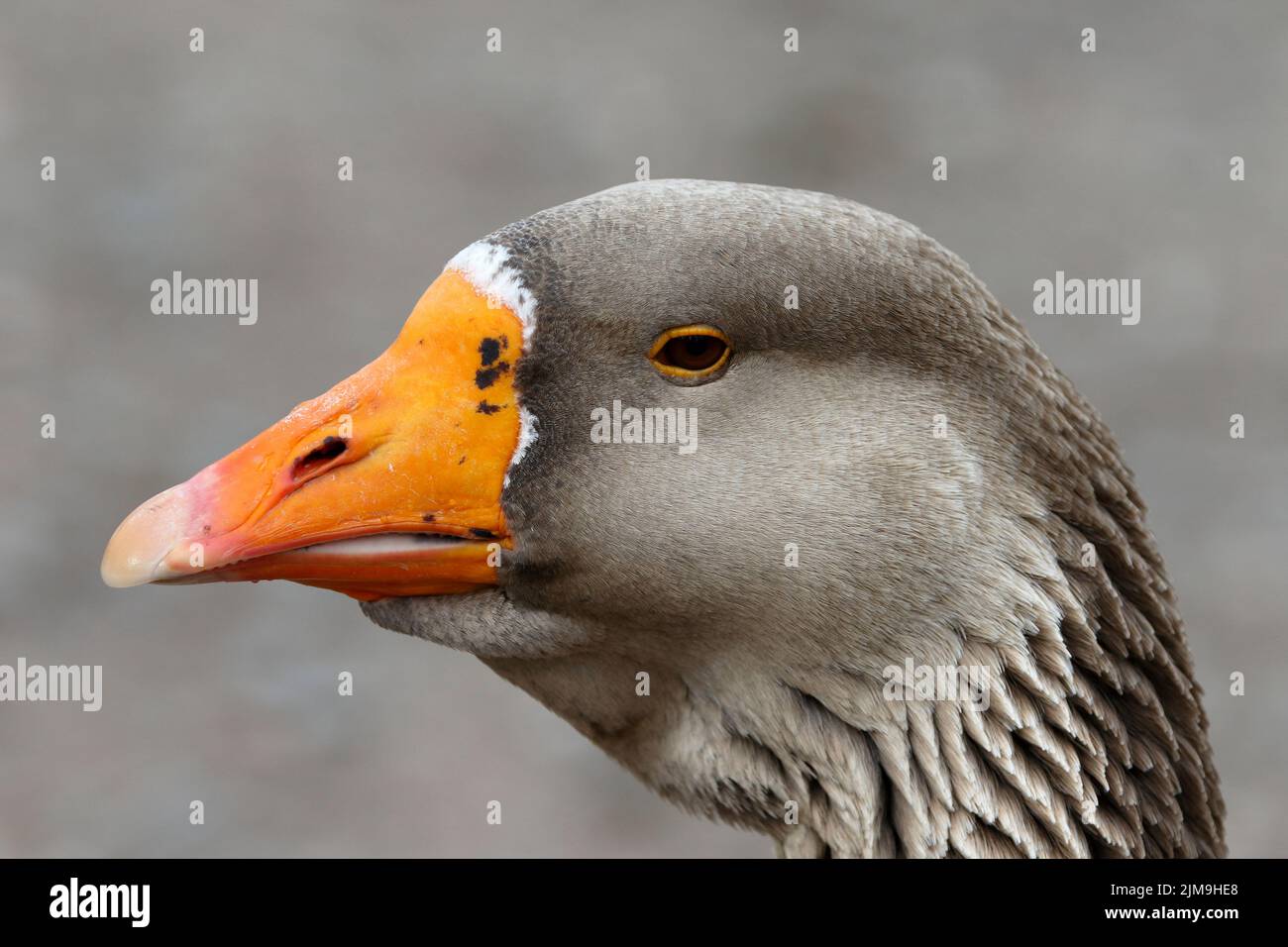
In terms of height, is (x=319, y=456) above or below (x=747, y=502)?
above

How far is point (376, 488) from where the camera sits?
3213mm

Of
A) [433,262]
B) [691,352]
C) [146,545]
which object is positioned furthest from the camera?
[433,262]

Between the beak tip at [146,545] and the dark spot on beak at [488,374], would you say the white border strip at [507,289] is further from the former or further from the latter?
the beak tip at [146,545]

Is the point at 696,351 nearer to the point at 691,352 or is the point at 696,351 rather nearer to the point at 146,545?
the point at 691,352

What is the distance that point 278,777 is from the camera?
27.1ft

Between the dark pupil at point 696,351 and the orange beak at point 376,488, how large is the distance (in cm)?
35

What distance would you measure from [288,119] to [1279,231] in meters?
7.93

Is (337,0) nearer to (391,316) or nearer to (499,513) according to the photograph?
(391,316)

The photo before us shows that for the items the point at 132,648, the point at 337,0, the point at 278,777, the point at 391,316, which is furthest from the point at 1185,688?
the point at 337,0

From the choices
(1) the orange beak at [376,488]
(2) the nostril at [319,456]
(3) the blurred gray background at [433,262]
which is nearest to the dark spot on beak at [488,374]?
(1) the orange beak at [376,488]

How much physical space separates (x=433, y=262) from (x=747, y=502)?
7.82 m

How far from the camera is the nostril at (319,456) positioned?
128 inches

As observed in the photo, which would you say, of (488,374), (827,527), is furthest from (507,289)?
(827,527)

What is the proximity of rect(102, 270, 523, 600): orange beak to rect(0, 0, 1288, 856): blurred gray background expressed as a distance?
492 cm
